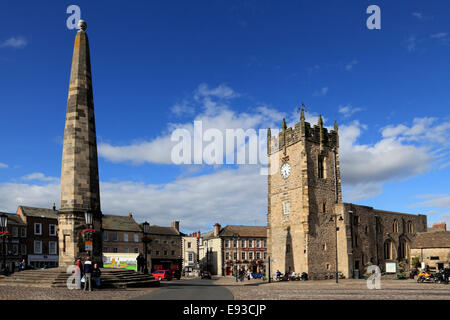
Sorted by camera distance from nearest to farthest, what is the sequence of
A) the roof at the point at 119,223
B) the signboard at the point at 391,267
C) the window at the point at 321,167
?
the signboard at the point at 391,267 < the window at the point at 321,167 < the roof at the point at 119,223

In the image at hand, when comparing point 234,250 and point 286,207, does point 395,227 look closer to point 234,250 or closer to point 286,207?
point 286,207

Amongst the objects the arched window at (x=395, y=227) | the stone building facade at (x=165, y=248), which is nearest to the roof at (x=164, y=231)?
the stone building facade at (x=165, y=248)

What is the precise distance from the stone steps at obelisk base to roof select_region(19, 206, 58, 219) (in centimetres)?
3573

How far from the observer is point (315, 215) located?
42.2m

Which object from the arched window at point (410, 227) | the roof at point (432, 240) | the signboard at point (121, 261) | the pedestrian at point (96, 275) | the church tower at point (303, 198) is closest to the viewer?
the pedestrian at point (96, 275)

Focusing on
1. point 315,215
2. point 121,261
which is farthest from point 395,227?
point 121,261

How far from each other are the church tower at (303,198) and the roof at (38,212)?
33725 millimetres

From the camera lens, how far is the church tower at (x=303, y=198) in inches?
1630

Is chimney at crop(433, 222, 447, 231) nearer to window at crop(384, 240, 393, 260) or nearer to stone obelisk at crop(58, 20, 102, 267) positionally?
window at crop(384, 240, 393, 260)

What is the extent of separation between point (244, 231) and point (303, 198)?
34702 millimetres

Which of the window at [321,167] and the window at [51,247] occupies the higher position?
the window at [321,167]

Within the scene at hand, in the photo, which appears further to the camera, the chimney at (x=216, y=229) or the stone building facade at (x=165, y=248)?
the chimney at (x=216, y=229)

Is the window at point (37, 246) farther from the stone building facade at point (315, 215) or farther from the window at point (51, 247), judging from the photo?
the stone building facade at point (315, 215)
